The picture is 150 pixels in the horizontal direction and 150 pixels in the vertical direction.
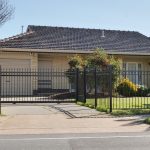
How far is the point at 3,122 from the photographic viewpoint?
1609 centimetres

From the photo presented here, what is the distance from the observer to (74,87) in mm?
29672

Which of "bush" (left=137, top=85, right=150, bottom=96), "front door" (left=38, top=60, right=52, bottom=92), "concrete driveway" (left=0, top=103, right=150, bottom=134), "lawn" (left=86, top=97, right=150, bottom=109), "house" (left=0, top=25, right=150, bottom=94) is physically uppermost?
"house" (left=0, top=25, right=150, bottom=94)

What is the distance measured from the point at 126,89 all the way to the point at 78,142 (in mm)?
18119

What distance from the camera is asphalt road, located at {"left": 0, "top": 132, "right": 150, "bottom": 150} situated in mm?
10820

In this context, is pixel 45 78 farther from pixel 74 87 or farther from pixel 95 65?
pixel 95 65

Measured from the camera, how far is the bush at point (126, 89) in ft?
96.4

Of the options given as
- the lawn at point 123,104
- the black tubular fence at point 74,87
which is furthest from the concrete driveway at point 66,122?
the black tubular fence at point 74,87

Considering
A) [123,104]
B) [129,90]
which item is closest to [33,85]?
[129,90]

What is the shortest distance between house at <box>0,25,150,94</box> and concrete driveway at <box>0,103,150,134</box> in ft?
43.0

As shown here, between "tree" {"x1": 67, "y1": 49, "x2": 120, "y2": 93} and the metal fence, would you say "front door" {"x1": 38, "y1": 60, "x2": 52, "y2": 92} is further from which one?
the metal fence

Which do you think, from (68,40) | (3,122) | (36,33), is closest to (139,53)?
(68,40)

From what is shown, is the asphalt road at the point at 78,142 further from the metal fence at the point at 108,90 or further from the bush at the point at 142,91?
the bush at the point at 142,91

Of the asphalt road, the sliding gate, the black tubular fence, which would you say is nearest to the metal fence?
the black tubular fence

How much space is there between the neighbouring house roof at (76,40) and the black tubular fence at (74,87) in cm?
175
